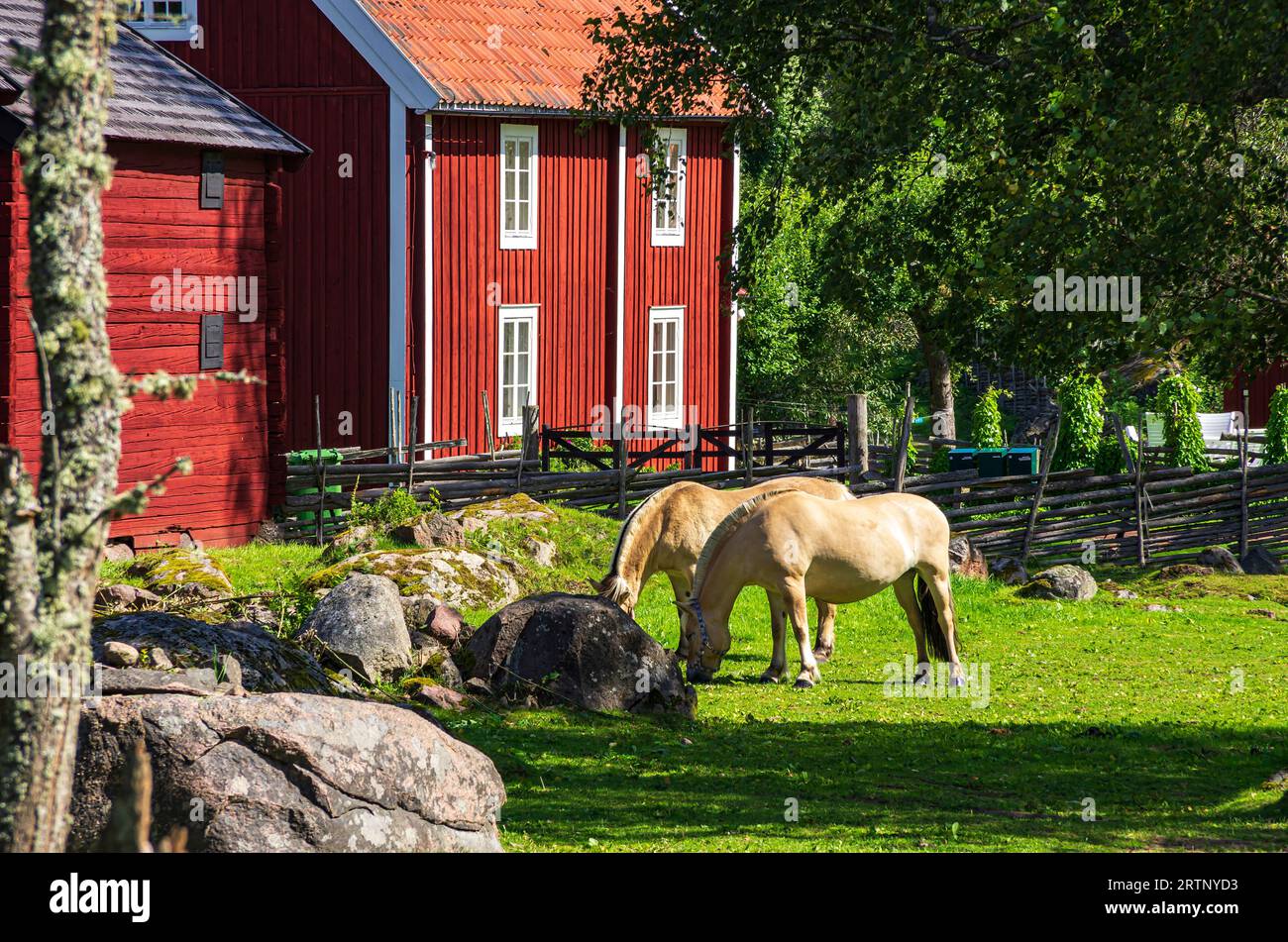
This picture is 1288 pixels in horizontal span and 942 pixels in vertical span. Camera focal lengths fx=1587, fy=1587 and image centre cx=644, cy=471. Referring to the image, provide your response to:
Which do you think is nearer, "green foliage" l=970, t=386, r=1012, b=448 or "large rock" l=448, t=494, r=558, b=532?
"large rock" l=448, t=494, r=558, b=532

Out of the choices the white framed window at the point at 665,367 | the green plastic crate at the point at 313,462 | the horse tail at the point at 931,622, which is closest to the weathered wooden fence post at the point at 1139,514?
the horse tail at the point at 931,622

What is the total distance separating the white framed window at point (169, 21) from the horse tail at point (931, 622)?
1643cm

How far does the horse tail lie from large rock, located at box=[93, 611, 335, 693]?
6.16 m

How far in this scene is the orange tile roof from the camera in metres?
24.0

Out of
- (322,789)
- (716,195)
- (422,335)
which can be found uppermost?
(716,195)

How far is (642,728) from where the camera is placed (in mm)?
11586

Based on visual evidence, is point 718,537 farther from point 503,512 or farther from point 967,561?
point 967,561

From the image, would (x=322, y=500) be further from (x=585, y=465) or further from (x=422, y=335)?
(x=585, y=465)

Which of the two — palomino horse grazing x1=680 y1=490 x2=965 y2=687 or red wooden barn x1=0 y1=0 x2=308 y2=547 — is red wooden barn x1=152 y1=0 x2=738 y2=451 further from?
palomino horse grazing x1=680 y1=490 x2=965 y2=687

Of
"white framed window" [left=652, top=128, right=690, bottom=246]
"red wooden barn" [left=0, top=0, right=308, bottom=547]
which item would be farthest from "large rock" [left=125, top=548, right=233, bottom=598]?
"white framed window" [left=652, top=128, right=690, bottom=246]

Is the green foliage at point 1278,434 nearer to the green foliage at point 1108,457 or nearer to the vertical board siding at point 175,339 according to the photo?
the green foliage at point 1108,457

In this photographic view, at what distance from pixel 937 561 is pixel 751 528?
1.89 metres

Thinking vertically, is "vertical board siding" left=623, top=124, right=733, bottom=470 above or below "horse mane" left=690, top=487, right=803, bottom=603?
above
